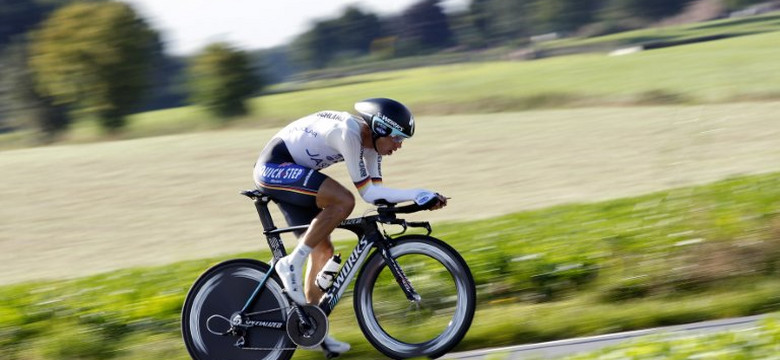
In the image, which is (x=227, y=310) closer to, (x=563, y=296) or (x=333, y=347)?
(x=333, y=347)

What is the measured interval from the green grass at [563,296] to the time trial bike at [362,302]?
46cm

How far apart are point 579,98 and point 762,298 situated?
104 ft

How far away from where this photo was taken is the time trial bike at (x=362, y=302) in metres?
6.50

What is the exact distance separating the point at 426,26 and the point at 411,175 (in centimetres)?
4725

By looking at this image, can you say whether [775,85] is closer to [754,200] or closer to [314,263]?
[754,200]

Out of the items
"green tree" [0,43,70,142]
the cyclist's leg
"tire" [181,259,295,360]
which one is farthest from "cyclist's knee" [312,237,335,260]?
"green tree" [0,43,70,142]

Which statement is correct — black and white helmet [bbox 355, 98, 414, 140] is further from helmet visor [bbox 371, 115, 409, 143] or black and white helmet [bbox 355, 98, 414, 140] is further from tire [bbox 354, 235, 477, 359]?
tire [bbox 354, 235, 477, 359]

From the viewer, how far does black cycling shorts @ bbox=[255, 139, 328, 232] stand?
6.50 metres

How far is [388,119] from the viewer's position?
250 inches

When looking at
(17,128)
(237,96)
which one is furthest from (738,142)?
(17,128)

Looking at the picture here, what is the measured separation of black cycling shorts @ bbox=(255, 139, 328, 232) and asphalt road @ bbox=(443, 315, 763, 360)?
46.5 inches

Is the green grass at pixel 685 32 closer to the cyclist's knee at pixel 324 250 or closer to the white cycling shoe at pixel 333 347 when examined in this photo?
the cyclist's knee at pixel 324 250

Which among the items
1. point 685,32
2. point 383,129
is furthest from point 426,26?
point 383,129

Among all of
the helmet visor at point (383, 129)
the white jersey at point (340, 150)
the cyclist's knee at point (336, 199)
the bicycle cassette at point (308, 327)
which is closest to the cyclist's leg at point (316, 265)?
the bicycle cassette at point (308, 327)
